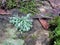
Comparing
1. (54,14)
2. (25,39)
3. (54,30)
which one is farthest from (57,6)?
(25,39)

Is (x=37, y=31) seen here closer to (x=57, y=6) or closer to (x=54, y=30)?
(x=54, y=30)

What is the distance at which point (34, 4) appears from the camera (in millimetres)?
3613

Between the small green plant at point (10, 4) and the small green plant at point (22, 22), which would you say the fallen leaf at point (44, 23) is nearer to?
the small green plant at point (22, 22)

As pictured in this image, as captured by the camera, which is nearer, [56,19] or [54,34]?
[54,34]

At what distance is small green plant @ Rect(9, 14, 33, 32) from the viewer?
3.13 meters

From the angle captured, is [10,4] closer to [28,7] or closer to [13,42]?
[28,7]

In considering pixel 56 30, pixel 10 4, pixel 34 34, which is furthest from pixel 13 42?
pixel 10 4

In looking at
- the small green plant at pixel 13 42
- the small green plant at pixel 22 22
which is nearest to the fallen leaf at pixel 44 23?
the small green plant at pixel 22 22

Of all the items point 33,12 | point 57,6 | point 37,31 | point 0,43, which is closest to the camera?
point 0,43

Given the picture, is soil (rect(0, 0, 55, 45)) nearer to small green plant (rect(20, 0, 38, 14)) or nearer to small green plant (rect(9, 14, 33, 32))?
small green plant (rect(9, 14, 33, 32))

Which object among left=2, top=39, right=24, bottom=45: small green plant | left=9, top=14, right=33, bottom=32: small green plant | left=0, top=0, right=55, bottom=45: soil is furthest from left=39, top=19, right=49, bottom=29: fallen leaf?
left=2, top=39, right=24, bottom=45: small green plant

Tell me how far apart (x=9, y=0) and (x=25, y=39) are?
0.90 metres

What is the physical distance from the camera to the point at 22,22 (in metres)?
3.19

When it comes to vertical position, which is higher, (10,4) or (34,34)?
(10,4)
